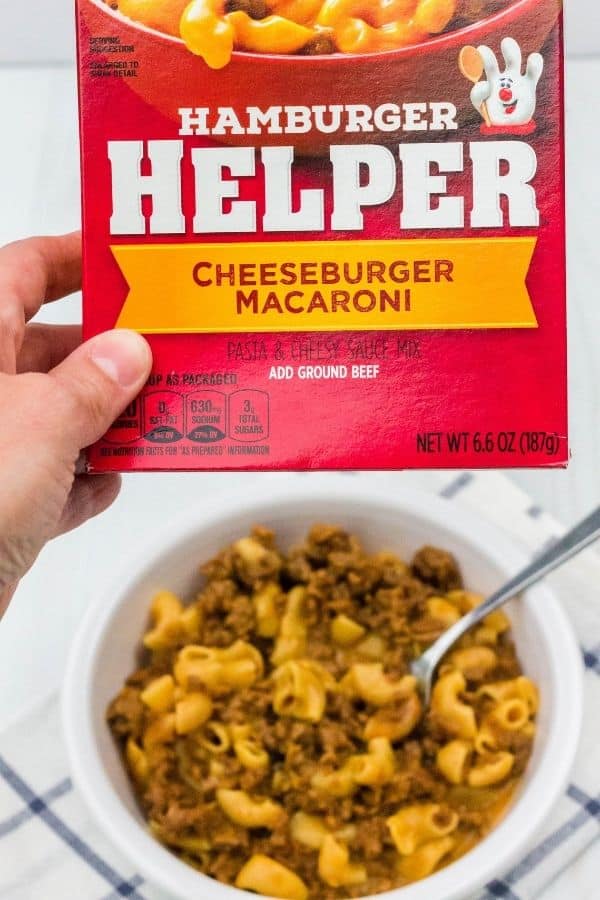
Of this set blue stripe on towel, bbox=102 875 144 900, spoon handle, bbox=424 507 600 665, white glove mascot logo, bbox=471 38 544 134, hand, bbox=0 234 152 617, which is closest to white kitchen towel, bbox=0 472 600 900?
blue stripe on towel, bbox=102 875 144 900

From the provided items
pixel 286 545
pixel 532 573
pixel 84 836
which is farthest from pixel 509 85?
pixel 84 836

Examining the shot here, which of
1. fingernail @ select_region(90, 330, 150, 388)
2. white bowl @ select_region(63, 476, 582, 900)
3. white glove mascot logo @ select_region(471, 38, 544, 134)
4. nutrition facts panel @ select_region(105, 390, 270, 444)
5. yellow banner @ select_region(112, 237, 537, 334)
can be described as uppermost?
white glove mascot logo @ select_region(471, 38, 544, 134)

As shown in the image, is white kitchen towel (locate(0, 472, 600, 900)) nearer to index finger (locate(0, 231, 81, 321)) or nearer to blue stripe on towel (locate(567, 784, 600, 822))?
blue stripe on towel (locate(567, 784, 600, 822))

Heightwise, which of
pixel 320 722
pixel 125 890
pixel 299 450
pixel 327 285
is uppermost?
pixel 327 285

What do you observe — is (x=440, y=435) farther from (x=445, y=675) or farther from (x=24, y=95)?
(x=24, y=95)

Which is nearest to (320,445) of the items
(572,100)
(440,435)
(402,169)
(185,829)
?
(440,435)

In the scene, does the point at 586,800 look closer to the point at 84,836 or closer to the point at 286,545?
the point at 286,545
